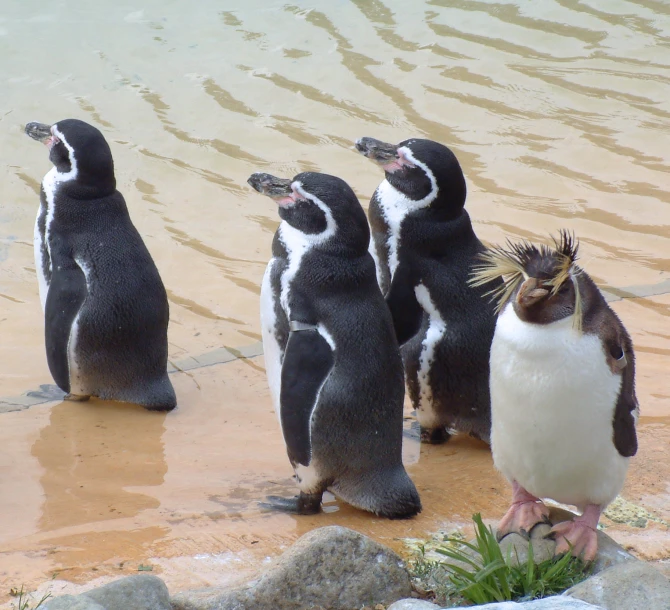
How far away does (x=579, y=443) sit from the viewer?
3.46 meters

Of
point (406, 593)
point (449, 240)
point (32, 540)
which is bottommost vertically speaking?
point (32, 540)

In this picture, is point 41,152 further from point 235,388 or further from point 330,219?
point 330,219

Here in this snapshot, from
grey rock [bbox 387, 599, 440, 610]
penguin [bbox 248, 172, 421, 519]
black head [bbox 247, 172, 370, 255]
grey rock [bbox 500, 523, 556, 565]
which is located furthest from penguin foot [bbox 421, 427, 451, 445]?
grey rock [bbox 387, 599, 440, 610]

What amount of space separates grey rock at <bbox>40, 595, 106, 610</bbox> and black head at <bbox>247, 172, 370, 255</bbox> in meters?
1.87

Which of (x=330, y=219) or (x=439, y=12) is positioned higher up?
(x=330, y=219)

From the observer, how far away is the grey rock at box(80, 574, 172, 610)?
3.00 m

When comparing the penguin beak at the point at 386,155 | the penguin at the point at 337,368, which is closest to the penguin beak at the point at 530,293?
the penguin at the point at 337,368

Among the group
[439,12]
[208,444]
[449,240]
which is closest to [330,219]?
[449,240]

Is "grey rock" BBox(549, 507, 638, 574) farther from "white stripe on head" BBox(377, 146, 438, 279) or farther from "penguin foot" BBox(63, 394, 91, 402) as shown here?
"penguin foot" BBox(63, 394, 91, 402)

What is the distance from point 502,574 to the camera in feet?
10.8

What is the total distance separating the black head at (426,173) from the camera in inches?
195

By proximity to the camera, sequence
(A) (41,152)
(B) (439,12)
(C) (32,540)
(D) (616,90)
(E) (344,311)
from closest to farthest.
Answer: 1. (C) (32,540)
2. (E) (344,311)
3. (A) (41,152)
4. (D) (616,90)
5. (B) (439,12)

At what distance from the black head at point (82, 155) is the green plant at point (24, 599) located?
262 centimetres

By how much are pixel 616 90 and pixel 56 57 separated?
5462 mm
